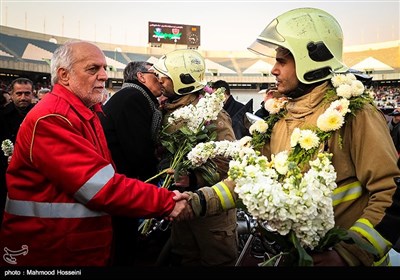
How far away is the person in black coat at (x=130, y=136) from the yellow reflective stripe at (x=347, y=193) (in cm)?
152

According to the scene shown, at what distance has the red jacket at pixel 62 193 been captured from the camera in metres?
1.72

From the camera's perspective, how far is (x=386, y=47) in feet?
133

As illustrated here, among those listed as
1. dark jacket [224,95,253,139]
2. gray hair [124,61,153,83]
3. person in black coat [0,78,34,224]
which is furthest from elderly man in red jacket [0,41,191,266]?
dark jacket [224,95,253,139]

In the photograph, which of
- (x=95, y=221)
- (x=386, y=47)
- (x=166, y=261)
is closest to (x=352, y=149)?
(x=95, y=221)

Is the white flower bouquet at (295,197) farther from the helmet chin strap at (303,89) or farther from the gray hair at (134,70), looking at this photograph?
the gray hair at (134,70)

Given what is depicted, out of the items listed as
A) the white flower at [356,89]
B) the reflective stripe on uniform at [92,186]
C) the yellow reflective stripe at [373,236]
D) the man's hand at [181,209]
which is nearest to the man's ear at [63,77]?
the reflective stripe on uniform at [92,186]

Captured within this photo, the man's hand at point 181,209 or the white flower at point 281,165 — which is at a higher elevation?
the white flower at point 281,165

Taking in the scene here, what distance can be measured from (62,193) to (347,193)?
4.55 ft

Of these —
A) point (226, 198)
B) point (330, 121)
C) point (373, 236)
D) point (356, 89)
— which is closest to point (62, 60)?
point (226, 198)

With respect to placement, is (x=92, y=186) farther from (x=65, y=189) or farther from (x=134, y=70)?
(x=134, y=70)

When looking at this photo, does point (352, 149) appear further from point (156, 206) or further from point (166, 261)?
point (166, 261)

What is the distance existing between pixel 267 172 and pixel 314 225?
26cm

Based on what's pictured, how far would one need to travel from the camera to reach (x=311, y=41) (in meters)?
1.87

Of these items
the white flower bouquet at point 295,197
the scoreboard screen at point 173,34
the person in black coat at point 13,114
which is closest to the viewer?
→ the white flower bouquet at point 295,197
